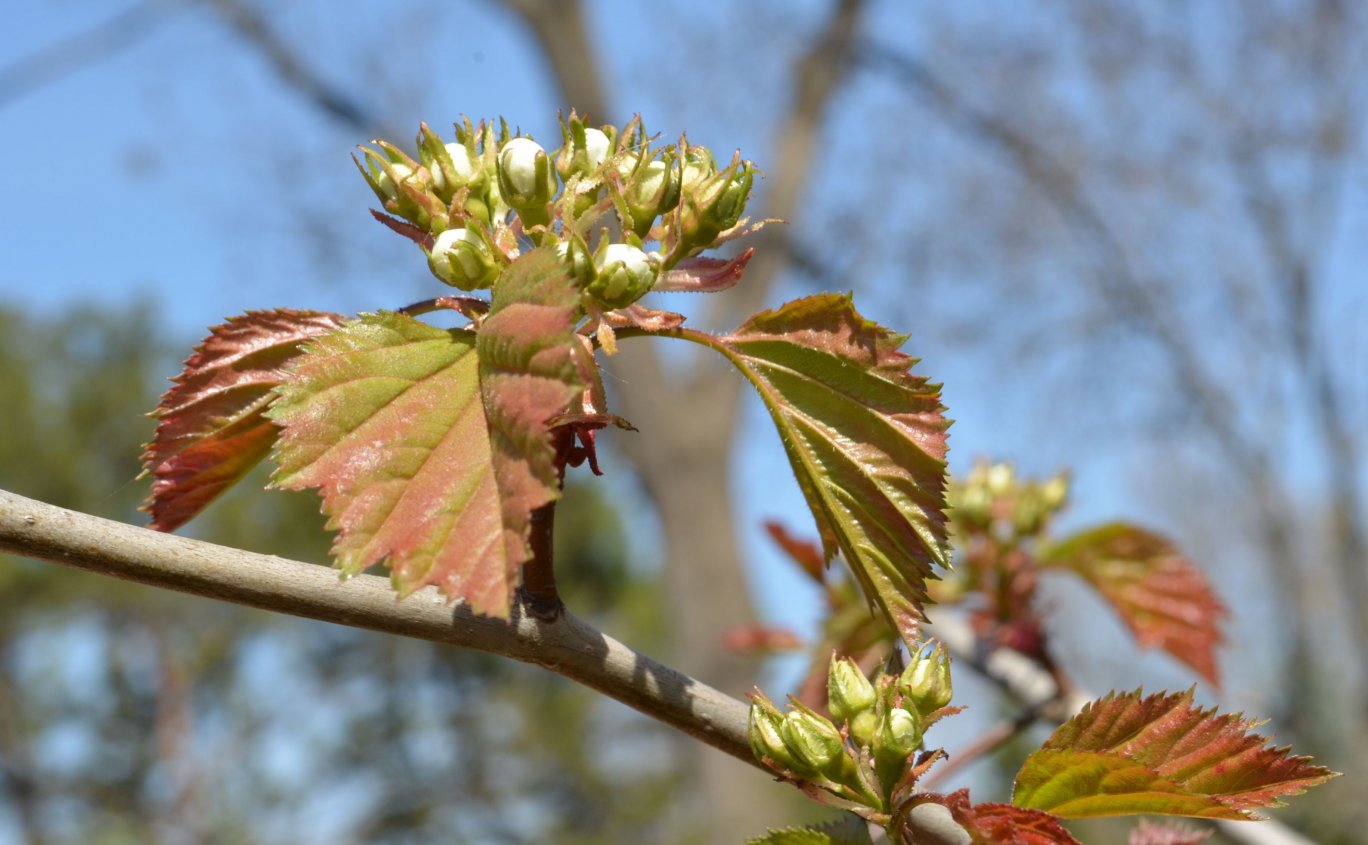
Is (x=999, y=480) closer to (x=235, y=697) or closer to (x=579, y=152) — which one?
(x=579, y=152)

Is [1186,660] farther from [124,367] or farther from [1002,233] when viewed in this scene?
[124,367]

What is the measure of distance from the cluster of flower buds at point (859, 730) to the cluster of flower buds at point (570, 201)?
18 centimetres

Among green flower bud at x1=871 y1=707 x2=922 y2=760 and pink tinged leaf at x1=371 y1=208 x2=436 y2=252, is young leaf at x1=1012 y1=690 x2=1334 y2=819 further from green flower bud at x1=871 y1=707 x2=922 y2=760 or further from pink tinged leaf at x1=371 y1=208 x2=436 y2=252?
pink tinged leaf at x1=371 y1=208 x2=436 y2=252

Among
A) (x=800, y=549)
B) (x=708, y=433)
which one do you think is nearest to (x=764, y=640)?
(x=800, y=549)

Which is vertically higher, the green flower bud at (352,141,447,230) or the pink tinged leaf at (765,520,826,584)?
the pink tinged leaf at (765,520,826,584)

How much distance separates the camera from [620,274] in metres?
0.52

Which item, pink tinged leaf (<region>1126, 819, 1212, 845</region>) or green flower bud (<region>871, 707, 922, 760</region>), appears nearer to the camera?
green flower bud (<region>871, 707, 922, 760</region>)

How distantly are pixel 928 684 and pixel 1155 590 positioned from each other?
0.79 meters

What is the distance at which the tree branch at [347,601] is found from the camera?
43 cm

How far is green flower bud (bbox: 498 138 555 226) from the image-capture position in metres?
0.53

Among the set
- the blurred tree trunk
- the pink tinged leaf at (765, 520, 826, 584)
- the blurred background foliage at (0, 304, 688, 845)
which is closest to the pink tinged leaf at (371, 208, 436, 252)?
the pink tinged leaf at (765, 520, 826, 584)

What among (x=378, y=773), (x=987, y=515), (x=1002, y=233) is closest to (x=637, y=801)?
(x=378, y=773)

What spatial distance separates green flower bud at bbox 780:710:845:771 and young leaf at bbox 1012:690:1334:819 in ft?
0.27

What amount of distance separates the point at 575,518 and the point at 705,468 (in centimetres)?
844
